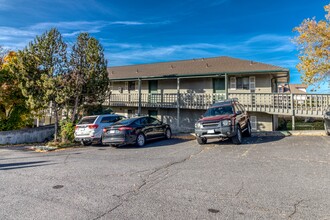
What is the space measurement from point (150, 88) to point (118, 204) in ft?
63.1

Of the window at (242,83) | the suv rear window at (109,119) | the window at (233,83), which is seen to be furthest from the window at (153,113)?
the suv rear window at (109,119)

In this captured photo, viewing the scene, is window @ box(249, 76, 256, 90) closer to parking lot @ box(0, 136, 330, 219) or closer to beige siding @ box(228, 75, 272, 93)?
beige siding @ box(228, 75, 272, 93)

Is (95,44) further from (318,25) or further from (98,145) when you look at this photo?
(318,25)

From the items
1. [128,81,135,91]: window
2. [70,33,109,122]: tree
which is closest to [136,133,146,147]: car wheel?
[70,33,109,122]: tree

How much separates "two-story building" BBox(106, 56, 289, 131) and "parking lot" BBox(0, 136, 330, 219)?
27.7 feet

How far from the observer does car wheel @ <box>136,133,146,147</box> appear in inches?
475

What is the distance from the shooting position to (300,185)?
217 inches

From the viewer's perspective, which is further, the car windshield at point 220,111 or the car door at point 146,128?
the car door at point 146,128

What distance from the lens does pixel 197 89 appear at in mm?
20688

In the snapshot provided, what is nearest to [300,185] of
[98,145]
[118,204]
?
[118,204]

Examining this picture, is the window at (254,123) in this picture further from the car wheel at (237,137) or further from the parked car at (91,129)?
the parked car at (91,129)

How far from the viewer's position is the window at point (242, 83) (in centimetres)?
1877

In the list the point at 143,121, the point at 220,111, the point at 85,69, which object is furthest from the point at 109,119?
the point at 220,111

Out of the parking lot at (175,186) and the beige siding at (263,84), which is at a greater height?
the beige siding at (263,84)
